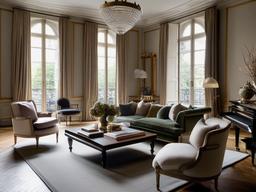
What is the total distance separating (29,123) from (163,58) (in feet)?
16.2

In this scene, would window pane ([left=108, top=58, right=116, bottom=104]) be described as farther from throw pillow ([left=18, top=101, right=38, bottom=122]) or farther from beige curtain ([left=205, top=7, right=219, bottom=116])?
throw pillow ([left=18, top=101, right=38, bottom=122])

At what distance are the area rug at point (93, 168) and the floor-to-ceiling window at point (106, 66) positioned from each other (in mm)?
3702

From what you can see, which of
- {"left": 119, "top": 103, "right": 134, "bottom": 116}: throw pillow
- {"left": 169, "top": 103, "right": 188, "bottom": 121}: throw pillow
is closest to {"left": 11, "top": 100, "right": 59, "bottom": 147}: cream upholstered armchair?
{"left": 119, "top": 103, "right": 134, "bottom": 116}: throw pillow

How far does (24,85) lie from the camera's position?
21.0ft

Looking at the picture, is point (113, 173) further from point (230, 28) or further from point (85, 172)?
point (230, 28)

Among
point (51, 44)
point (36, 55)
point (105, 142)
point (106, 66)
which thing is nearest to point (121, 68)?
point (106, 66)

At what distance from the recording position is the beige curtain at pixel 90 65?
740 cm

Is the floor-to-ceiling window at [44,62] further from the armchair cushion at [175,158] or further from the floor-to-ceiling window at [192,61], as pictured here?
the armchair cushion at [175,158]

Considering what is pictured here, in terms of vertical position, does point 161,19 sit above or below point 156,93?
above

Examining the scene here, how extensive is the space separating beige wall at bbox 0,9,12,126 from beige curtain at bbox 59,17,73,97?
1.45 meters

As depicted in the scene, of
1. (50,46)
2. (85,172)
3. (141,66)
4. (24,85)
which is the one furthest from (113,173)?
(141,66)

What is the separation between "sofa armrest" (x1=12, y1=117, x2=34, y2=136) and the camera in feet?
14.0

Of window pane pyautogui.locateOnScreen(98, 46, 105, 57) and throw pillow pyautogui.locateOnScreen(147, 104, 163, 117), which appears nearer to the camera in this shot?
throw pillow pyautogui.locateOnScreen(147, 104, 163, 117)

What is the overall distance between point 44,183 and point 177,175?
5.41 ft
